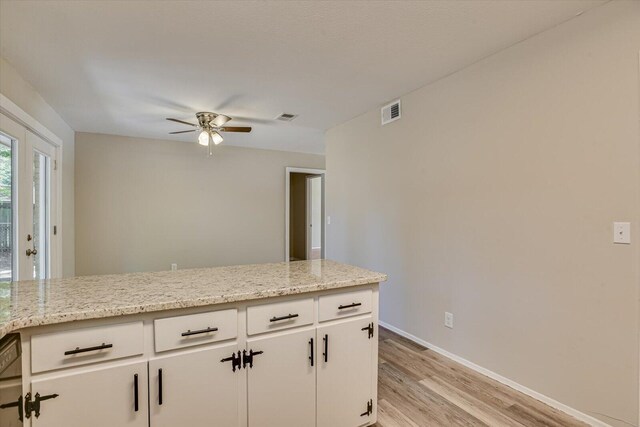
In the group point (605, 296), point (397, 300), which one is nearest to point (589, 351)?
point (605, 296)

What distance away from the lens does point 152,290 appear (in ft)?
4.72

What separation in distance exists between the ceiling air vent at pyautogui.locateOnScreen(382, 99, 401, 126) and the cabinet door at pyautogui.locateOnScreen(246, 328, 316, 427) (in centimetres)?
238

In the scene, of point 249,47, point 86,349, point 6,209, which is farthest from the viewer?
point 6,209

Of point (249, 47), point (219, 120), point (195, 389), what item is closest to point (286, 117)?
point (219, 120)

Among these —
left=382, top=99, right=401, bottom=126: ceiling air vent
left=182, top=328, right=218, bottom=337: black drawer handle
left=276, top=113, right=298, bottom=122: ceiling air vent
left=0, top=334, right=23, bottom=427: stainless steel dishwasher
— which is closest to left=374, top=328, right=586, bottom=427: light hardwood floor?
left=182, top=328, right=218, bottom=337: black drawer handle

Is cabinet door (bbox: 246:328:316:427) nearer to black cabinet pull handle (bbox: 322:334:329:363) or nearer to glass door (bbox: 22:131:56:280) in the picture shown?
black cabinet pull handle (bbox: 322:334:329:363)

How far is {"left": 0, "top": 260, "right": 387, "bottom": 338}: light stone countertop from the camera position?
115 centimetres

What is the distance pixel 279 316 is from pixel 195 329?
0.37 metres

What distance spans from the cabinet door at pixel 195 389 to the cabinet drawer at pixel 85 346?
0.12 m

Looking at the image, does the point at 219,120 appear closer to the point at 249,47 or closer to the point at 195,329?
the point at 249,47

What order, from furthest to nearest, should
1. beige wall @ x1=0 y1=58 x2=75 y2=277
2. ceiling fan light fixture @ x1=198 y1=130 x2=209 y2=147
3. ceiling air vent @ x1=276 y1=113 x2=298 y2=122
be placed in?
ceiling air vent @ x1=276 y1=113 x2=298 y2=122
ceiling fan light fixture @ x1=198 y1=130 x2=209 y2=147
beige wall @ x1=0 y1=58 x2=75 y2=277

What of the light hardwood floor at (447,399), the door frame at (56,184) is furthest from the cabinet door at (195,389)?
the door frame at (56,184)

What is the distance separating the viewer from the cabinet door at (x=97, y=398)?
3.71ft

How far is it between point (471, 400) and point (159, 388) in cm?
187
